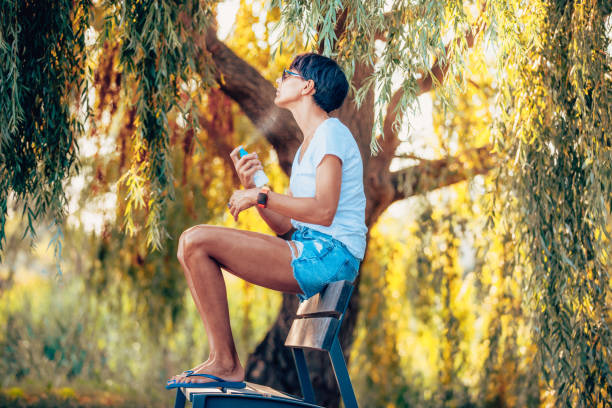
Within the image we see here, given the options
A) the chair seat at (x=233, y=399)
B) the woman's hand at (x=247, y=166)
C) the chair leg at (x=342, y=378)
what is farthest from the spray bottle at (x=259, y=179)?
the chair seat at (x=233, y=399)

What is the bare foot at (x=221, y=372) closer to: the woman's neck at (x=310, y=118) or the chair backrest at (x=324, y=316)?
the chair backrest at (x=324, y=316)

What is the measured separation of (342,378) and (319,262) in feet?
1.22

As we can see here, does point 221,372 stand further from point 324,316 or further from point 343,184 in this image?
point 343,184

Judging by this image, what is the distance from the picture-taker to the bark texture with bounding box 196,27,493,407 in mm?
4359

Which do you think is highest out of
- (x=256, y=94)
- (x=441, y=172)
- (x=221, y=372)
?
(x=256, y=94)

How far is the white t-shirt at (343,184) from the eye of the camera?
218cm

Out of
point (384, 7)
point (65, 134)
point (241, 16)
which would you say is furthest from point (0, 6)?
point (241, 16)

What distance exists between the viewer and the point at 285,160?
15.0ft

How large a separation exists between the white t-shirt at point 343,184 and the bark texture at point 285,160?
75.1 inches

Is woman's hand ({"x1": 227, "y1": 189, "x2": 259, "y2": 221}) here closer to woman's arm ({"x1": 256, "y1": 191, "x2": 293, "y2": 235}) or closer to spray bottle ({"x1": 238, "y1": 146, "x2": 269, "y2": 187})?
spray bottle ({"x1": 238, "y1": 146, "x2": 269, "y2": 187})

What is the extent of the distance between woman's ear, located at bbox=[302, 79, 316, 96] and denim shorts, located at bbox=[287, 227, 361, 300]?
52 centimetres

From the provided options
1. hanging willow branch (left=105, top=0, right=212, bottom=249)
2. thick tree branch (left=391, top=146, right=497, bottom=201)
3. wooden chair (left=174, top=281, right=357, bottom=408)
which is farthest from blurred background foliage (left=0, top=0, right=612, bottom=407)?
wooden chair (left=174, top=281, right=357, bottom=408)

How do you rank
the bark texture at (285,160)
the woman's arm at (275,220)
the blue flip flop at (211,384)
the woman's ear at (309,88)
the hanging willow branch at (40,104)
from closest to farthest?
the blue flip flop at (211,384)
the woman's ear at (309,88)
the woman's arm at (275,220)
the hanging willow branch at (40,104)
the bark texture at (285,160)

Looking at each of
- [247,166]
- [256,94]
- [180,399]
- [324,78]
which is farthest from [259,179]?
[256,94]
